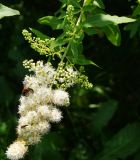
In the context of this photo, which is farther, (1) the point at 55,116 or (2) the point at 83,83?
(2) the point at 83,83

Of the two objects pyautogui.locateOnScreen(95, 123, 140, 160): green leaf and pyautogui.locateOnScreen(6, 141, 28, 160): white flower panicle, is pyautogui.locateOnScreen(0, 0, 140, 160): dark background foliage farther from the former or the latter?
pyautogui.locateOnScreen(6, 141, 28, 160): white flower panicle

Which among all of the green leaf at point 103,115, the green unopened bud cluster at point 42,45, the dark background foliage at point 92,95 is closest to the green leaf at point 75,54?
the green unopened bud cluster at point 42,45

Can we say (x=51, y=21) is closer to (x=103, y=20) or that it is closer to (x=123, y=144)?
(x=103, y=20)

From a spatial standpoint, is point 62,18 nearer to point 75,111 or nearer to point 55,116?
point 55,116

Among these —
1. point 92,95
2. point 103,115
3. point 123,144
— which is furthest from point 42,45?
point 92,95

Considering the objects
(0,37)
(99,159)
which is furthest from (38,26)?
(99,159)

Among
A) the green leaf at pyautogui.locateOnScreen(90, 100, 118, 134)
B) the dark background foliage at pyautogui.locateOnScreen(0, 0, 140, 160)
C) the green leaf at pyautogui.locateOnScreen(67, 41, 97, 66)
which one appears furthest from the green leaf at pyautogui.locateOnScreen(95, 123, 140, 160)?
the green leaf at pyautogui.locateOnScreen(67, 41, 97, 66)
